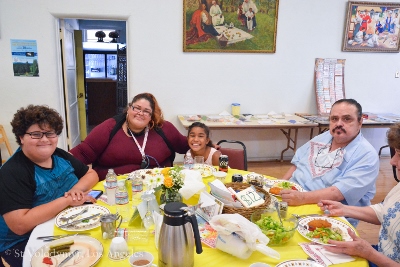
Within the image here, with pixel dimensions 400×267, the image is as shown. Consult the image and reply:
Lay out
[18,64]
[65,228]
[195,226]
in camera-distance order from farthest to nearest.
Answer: [18,64], [65,228], [195,226]

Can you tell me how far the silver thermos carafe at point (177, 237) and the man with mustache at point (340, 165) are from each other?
0.80 m

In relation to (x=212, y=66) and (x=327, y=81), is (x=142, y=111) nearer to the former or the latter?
(x=212, y=66)

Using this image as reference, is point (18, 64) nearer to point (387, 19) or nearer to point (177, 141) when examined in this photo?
point (177, 141)

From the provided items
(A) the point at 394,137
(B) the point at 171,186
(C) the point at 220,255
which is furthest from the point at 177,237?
(A) the point at 394,137

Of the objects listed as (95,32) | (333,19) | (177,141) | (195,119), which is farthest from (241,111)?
(95,32)

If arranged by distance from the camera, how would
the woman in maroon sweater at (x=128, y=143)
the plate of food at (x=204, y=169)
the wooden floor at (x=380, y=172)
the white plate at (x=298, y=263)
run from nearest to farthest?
the white plate at (x=298, y=263) < the plate of food at (x=204, y=169) < the woman in maroon sweater at (x=128, y=143) < the wooden floor at (x=380, y=172)

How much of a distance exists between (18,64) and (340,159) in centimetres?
401

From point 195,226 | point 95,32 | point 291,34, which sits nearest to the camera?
point 195,226

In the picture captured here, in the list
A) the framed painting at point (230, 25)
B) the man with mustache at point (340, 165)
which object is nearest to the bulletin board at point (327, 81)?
the framed painting at point (230, 25)

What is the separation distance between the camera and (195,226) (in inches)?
43.6

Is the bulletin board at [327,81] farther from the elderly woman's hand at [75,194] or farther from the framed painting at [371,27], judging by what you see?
the elderly woman's hand at [75,194]

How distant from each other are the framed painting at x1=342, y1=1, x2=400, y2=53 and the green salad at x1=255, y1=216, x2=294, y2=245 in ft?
13.5

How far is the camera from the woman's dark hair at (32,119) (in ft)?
5.18

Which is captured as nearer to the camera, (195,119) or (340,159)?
(340,159)
